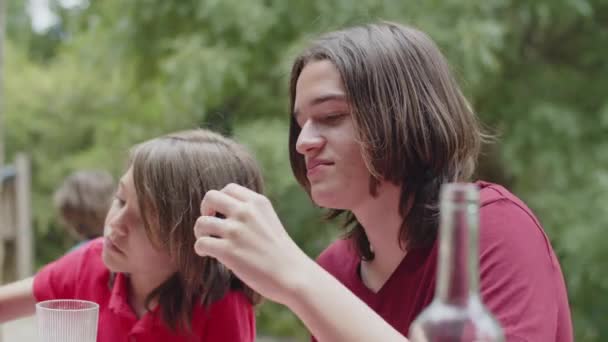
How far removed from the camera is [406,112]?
3.40 ft

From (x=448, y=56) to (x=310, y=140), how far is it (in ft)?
8.14

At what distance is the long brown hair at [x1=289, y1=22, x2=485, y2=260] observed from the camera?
3.35 ft

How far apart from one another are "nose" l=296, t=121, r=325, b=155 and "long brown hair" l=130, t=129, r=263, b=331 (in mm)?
321

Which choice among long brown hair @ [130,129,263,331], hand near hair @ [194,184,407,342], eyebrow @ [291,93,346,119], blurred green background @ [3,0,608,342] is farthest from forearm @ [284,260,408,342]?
blurred green background @ [3,0,608,342]

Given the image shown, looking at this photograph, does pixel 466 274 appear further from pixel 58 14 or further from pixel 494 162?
pixel 58 14

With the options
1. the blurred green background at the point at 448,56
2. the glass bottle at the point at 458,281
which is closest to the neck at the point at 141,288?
the glass bottle at the point at 458,281

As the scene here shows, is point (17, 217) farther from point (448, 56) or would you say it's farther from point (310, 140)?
point (310, 140)

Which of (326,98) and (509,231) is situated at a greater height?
(326,98)

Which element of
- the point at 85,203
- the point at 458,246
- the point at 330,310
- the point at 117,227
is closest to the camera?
the point at 458,246

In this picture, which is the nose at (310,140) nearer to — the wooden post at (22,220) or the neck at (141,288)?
the neck at (141,288)

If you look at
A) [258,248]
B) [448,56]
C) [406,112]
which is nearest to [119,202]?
[406,112]

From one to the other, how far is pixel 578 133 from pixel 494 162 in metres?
0.54

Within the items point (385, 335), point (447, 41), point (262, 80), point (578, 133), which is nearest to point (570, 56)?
point (578, 133)

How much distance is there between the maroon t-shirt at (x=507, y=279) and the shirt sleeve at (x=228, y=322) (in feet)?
0.90
